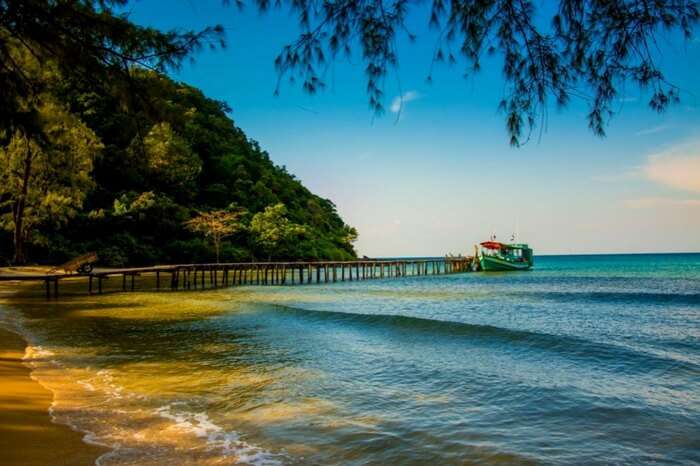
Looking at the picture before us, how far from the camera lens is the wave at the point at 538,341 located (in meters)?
8.22

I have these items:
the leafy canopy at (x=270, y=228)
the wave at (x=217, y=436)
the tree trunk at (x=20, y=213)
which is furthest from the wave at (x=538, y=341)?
the leafy canopy at (x=270, y=228)

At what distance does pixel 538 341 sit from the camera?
10.4 metres

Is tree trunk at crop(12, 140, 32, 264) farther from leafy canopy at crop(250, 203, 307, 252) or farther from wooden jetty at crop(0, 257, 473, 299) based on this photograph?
leafy canopy at crop(250, 203, 307, 252)

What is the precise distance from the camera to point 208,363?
26.2ft

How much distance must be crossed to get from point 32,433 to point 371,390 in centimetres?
383

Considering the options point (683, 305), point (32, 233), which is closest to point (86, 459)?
point (683, 305)

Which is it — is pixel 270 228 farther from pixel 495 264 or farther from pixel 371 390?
pixel 371 390

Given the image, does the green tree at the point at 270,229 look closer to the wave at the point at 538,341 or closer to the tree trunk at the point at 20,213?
the tree trunk at the point at 20,213

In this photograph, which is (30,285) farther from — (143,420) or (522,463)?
(522,463)

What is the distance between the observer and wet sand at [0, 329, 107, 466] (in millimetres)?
3779

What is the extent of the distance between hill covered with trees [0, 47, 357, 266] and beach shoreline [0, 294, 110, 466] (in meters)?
2.86

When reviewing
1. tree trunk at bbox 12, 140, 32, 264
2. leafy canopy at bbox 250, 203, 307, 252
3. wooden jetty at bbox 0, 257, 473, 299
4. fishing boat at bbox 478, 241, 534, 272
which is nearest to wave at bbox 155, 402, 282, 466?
wooden jetty at bbox 0, 257, 473, 299

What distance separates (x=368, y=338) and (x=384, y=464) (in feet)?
23.1

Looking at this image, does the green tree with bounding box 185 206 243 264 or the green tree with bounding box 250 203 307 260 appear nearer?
the green tree with bounding box 185 206 243 264
